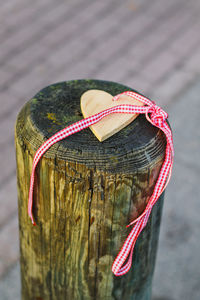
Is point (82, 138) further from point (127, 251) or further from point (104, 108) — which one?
point (127, 251)

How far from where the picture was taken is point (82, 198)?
143 cm

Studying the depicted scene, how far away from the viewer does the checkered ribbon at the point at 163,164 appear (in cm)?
146

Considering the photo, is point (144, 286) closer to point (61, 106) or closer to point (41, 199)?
point (41, 199)

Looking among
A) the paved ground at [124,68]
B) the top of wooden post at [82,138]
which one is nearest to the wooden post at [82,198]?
the top of wooden post at [82,138]

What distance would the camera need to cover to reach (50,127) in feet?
4.98

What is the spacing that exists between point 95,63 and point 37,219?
3.16 m


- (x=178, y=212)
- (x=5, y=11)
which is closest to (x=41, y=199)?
(x=178, y=212)

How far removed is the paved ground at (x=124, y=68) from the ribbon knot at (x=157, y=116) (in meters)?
1.54

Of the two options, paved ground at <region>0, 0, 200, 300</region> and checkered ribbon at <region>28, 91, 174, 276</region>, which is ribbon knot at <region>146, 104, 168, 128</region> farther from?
paved ground at <region>0, 0, 200, 300</region>

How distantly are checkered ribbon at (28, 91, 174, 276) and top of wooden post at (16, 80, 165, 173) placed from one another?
0.02 meters

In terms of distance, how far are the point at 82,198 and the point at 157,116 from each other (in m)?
0.38

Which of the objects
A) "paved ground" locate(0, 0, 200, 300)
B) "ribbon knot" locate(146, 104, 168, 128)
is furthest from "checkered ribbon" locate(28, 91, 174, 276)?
"paved ground" locate(0, 0, 200, 300)

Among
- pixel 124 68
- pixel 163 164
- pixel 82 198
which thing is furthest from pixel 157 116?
pixel 124 68

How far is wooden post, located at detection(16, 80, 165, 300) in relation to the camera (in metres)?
1.42
